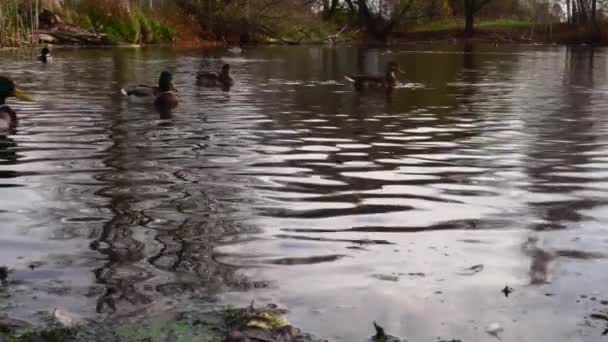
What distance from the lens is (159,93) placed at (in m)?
15.0

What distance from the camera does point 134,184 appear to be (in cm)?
762

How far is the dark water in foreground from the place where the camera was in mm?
4422

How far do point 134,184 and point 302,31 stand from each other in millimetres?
55666

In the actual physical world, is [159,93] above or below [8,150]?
above

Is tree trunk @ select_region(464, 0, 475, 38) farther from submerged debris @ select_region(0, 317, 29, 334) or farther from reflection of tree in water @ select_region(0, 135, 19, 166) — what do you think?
submerged debris @ select_region(0, 317, 29, 334)

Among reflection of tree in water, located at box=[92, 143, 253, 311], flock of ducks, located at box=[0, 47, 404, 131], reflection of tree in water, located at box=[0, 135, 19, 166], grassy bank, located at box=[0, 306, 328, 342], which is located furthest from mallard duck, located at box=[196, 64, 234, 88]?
grassy bank, located at box=[0, 306, 328, 342]

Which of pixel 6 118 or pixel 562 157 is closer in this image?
pixel 562 157

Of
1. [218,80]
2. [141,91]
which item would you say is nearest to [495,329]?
[141,91]

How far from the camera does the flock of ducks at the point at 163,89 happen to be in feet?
39.1

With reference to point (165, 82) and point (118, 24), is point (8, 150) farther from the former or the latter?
point (118, 24)

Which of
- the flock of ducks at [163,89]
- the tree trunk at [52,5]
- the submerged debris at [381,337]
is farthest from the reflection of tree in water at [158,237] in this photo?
the tree trunk at [52,5]

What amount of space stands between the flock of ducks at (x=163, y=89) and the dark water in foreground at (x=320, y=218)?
42 cm

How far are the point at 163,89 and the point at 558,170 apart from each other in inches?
352

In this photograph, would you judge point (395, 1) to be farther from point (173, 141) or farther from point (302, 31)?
point (173, 141)
